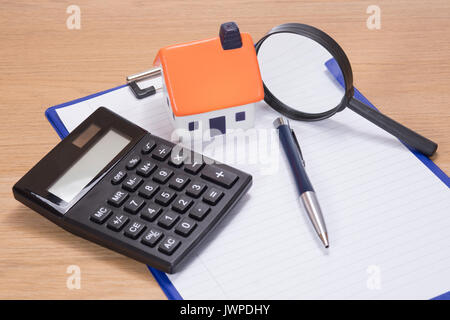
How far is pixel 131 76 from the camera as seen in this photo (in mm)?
791

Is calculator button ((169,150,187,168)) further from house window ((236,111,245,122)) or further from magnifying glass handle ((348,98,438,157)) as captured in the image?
magnifying glass handle ((348,98,438,157))

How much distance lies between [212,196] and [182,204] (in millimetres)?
34

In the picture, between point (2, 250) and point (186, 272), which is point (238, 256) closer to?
point (186, 272)

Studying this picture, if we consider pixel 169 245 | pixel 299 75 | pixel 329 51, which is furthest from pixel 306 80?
pixel 169 245

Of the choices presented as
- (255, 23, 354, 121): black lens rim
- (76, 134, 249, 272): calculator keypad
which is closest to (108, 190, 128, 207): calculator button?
(76, 134, 249, 272): calculator keypad

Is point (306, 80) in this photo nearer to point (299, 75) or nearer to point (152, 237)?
point (299, 75)

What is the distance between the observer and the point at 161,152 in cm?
67

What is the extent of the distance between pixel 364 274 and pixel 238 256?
0.13m

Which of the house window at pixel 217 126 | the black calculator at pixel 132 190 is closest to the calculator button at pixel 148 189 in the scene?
the black calculator at pixel 132 190

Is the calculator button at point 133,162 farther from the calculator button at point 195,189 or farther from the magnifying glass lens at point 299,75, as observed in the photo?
the magnifying glass lens at point 299,75

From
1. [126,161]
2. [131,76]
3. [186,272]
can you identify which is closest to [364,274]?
[186,272]

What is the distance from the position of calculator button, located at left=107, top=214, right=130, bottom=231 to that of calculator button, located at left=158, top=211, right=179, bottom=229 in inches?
1.5
